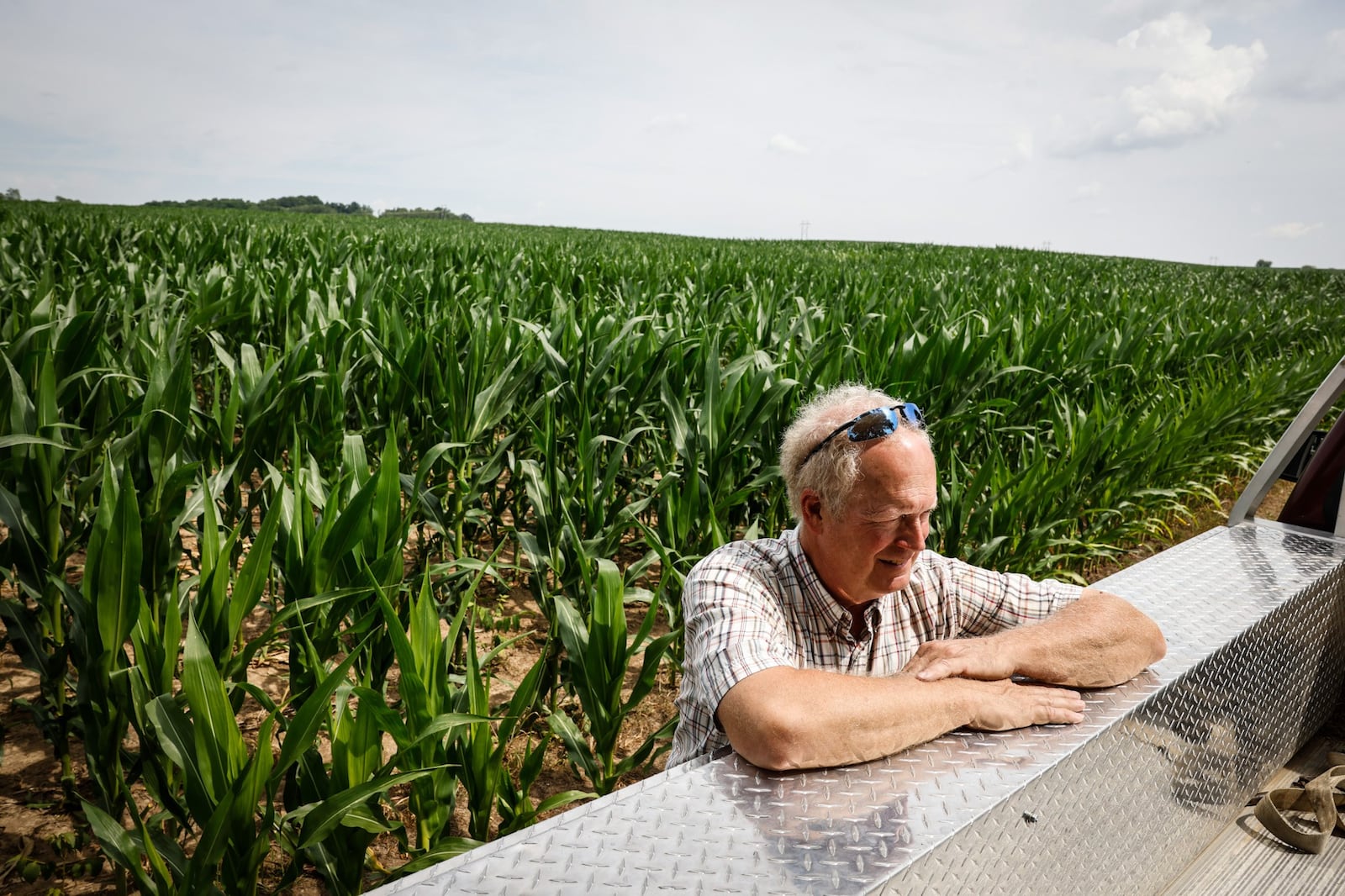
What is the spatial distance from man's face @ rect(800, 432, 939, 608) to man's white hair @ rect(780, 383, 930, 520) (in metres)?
0.02

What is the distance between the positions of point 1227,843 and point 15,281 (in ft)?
22.3

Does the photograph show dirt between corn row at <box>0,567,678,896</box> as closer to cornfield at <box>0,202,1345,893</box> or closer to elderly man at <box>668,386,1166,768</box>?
cornfield at <box>0,202,1345,893</box>

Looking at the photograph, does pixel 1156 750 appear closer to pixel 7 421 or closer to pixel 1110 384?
pixel 7 421

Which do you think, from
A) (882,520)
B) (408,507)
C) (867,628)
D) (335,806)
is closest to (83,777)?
(408,507)

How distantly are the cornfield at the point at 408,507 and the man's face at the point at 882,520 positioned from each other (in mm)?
434

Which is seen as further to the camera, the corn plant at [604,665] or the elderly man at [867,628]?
the corn plant at [604,665]

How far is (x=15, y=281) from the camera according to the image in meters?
5.60

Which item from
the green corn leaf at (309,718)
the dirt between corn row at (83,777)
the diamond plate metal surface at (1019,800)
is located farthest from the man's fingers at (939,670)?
the dirt between corn row at (83,777)

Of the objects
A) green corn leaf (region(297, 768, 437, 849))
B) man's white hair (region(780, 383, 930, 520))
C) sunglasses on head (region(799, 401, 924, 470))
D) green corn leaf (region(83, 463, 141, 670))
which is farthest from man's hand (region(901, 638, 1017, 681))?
green corn leaf (region(83, 463, 141, 670))

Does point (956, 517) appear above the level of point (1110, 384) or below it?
below

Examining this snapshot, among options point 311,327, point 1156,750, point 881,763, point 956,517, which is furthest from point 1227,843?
point 311,327

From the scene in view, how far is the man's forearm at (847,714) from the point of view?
4.25 ft

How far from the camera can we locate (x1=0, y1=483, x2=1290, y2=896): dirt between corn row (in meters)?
2.10

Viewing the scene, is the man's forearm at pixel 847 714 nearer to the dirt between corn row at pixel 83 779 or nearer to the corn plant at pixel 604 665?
the corn plant at pixel 604 665
